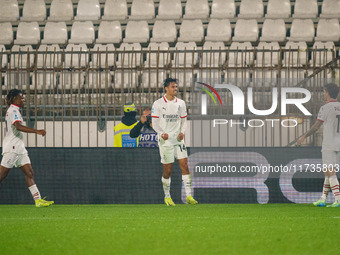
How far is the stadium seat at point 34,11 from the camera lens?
1612cm

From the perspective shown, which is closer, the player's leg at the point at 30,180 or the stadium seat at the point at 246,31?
the player's leg at the point at 30,180

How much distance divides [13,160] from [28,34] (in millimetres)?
7767

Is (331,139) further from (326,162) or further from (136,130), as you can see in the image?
(136,130)

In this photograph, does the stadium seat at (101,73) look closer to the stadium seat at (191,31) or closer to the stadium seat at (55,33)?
the stadium seat at (55,33)

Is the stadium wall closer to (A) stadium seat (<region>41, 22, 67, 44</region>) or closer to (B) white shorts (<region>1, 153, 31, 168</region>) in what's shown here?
(B) white shorts (<region>1, 153, 31, 168</region>)

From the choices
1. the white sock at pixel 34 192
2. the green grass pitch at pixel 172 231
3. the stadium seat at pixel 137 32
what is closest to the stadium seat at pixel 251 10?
the stadium seat at pixel 137 32

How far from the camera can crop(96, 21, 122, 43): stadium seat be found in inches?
581

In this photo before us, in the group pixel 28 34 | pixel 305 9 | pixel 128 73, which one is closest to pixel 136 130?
pixel 128 73

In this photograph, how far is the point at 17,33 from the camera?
1516 centimetres

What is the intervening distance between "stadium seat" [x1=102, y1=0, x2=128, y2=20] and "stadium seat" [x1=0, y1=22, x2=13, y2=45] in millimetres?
2557

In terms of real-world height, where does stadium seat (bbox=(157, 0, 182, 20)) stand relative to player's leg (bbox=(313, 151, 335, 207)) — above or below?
above

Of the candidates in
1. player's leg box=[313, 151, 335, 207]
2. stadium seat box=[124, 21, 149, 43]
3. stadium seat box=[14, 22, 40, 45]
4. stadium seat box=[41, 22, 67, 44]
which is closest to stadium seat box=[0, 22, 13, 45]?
stadium seat box=[14, 22, 40, 45]

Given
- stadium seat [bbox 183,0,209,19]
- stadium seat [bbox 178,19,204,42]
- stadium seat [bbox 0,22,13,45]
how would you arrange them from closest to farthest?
1. stadium seat [bbox 178,19,204,42]
2. stadium seat [bbox 0,22,13,45]
3. stadium seat [bbox 183,0,209,19]

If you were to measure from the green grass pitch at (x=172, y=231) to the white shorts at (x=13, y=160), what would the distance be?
0.78 metres
